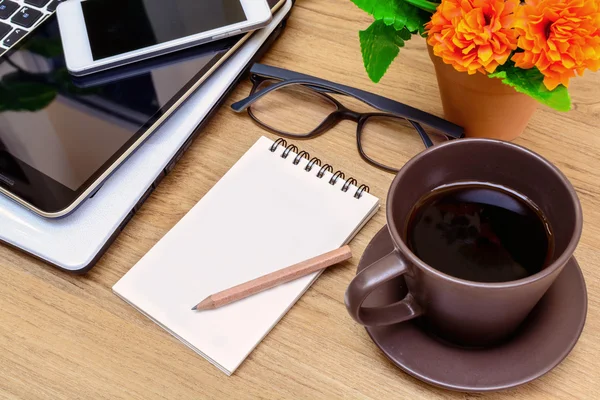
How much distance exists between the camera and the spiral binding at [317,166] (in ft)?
2.02

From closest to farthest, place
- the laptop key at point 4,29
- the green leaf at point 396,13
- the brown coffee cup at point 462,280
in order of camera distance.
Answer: the brown coffee cup at point 462,280 < the green leaf at point 396,13 < the laptop key at point 4,29

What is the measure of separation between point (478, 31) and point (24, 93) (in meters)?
0.47

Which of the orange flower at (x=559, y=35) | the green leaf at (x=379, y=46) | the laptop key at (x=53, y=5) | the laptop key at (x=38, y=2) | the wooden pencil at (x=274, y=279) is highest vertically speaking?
the laptop key at (x=38, y=2)

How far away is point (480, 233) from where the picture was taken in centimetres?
50

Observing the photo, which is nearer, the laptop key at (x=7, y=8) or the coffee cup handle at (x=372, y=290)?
the coffee cup handle at (x=372, y=290)

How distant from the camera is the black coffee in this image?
1.56 ft

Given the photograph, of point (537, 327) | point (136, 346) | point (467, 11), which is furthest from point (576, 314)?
point (136, 346)

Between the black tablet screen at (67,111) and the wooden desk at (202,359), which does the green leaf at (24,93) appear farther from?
the wooden desk at (202,359)

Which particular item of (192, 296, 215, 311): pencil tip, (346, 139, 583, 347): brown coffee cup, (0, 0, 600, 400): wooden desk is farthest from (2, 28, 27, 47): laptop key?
(346, 139, 583, 347): brown coffee cup

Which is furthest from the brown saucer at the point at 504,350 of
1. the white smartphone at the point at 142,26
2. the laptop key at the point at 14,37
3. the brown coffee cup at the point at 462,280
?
the laptop key at the point at 14,37

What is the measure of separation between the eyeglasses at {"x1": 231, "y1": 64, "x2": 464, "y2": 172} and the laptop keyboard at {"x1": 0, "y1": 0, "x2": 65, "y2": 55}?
27 centimetres

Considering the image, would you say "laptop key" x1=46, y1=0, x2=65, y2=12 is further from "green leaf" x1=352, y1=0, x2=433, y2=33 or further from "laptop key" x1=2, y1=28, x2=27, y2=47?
"green leaf" x1=352, y1=0, x2=433, y2=33

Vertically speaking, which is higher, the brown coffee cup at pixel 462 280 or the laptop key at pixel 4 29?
the laptop key at pixel 4 29

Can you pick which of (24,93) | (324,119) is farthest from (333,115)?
(24,93)
